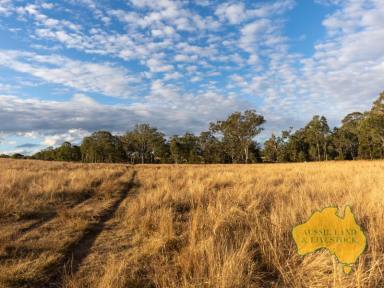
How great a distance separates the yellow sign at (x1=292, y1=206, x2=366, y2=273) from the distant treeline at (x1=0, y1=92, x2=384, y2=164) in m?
58.4

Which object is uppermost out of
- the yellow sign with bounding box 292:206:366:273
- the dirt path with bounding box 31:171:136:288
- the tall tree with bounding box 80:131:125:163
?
the tall tree with bounding box 80:131:125:163

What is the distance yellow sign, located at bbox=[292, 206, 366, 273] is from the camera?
84.3 inches

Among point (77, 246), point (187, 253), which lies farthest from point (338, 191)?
point (77, 246)

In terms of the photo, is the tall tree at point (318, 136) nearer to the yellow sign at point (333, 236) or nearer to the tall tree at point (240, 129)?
the tall tree at point (240, 129)

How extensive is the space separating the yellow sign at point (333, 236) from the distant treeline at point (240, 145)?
5837 centimetres

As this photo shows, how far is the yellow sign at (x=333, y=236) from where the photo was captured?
7.02 ft

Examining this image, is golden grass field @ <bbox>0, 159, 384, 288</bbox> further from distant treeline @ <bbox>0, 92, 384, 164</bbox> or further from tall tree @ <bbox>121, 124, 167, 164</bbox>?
tall tree @ <bbox>121, 124, 167, 164</bbox>

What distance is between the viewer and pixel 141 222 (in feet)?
17.8

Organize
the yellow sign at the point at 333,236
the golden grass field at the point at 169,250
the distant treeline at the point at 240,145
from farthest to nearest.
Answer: the distant treeline at the point at 240,145
the golden grass field at the point at 169,250
the yellow sign at the point at 333,236

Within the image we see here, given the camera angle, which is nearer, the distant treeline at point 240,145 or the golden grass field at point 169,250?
the golden grass field at point 169,250

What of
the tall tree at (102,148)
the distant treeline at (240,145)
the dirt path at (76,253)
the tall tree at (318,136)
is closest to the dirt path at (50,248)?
the dirt path at (76,253)

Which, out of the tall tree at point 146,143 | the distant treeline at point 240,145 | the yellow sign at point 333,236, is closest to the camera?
the yellow sign at point 333,236

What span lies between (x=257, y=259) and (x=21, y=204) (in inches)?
251

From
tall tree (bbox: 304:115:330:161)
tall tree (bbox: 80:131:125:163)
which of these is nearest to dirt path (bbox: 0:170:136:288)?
tall tree (bbox: 304:115:330:161)
